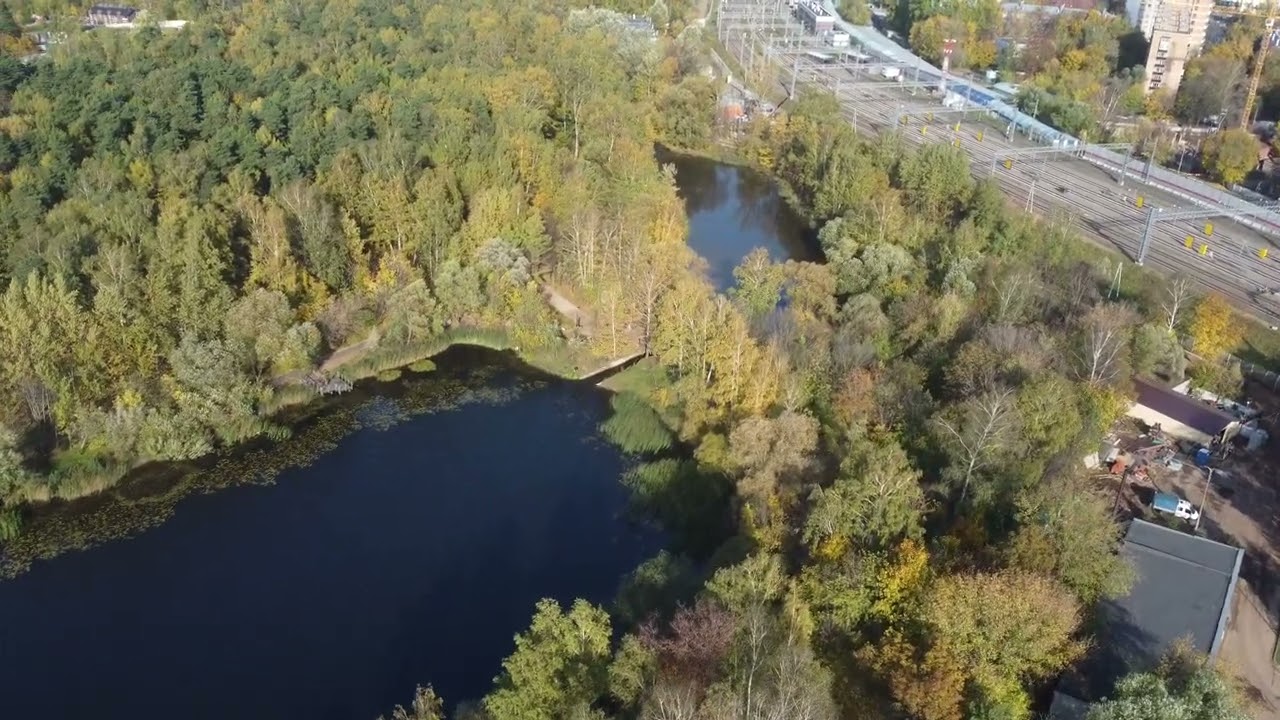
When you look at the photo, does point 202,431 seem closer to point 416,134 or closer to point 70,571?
point 70,571

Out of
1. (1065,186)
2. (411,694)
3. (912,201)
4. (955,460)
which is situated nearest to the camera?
(411,694)

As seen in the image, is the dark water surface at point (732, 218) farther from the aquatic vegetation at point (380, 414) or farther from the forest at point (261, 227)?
the aquatic vegetation at point (380, 414)

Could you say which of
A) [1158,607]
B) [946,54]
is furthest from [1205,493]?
[946,54]

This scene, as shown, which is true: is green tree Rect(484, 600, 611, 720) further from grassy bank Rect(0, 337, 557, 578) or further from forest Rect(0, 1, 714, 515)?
forest Rect(0, 1, 714, 515)

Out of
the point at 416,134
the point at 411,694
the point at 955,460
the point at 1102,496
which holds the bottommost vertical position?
the point at 411,694

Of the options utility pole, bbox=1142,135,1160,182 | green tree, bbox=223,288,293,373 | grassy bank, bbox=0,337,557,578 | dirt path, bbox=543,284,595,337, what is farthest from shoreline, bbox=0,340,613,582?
utility pole, bbox=1142,135,1160,182

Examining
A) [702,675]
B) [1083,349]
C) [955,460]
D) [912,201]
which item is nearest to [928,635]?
[702,675]

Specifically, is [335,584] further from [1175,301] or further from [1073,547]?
[1175,301]
